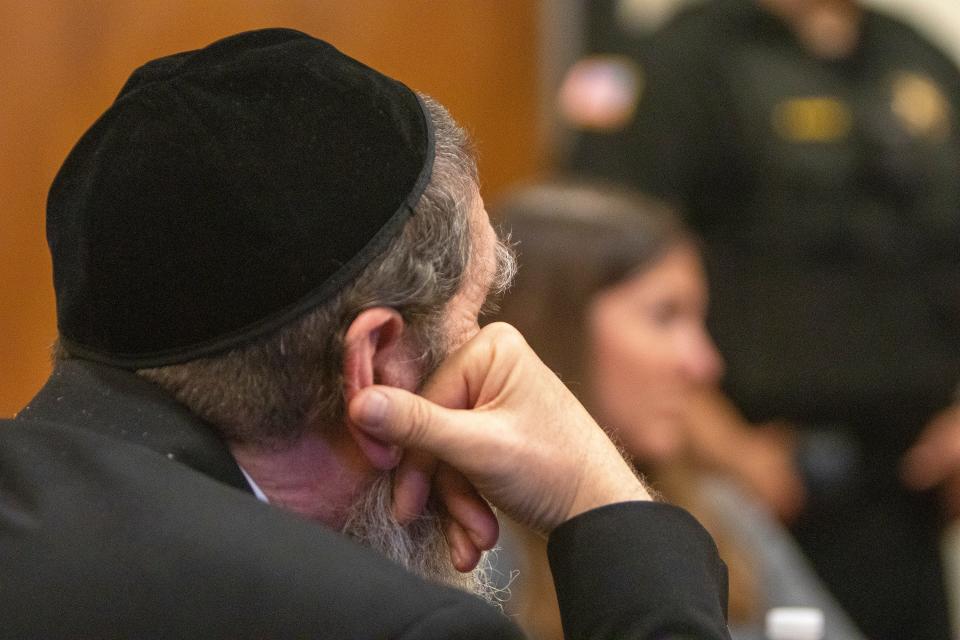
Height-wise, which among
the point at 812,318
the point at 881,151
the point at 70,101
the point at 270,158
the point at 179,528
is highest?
the point at 270,158

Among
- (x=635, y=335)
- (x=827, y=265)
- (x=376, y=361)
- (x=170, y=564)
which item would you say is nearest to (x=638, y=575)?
(x=376, y=361)

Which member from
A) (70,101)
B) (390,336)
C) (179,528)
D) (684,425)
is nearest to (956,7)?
(684,425)

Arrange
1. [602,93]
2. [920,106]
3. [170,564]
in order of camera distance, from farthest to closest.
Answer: [602,93]
[920,106]
[170,564]

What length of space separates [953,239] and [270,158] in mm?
2189

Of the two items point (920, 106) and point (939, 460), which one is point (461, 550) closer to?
point (939, 460)

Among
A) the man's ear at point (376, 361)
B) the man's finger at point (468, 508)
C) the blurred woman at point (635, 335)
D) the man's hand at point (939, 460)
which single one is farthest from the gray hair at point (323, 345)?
the man's hand at point (939, 460)

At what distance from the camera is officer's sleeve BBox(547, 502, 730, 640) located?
1036mm

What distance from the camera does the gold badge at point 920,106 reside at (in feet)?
9.53

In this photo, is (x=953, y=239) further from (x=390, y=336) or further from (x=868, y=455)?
(x=390, y=336)

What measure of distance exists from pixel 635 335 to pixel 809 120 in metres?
0.98

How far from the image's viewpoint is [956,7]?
3629 mm

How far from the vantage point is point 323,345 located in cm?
108

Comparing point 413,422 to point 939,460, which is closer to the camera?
point 413,422

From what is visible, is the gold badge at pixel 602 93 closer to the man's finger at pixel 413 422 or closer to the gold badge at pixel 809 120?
the gold badge at pixel 809 120
